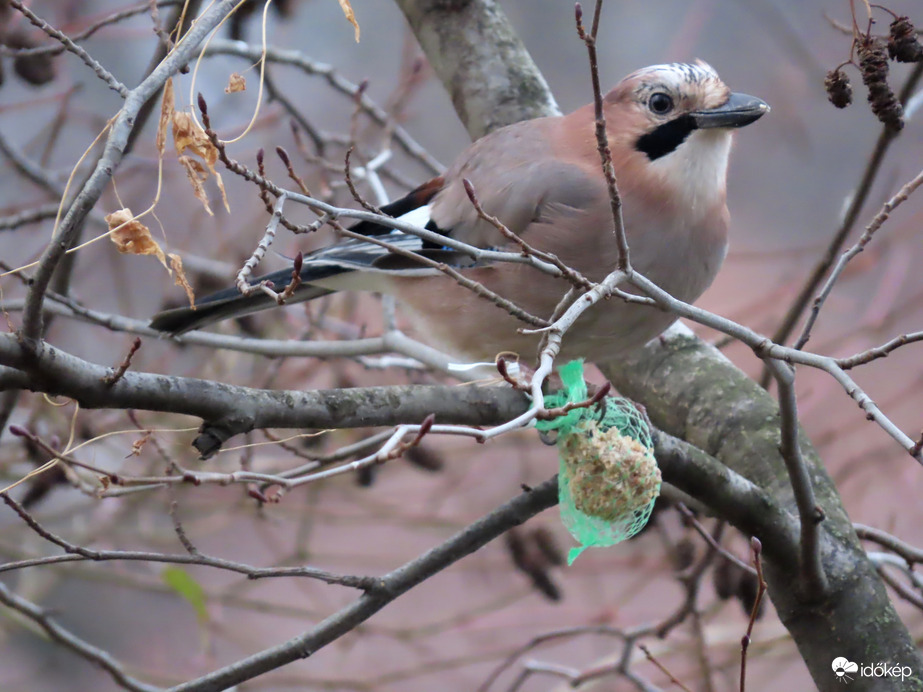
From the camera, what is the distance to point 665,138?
1.94m

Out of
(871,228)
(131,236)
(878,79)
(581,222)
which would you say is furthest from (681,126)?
(131,236)

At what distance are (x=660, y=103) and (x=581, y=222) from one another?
307mm

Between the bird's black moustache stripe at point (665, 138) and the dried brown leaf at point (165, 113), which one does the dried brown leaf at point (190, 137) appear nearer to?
the dried brown leaf at point (165, 113)

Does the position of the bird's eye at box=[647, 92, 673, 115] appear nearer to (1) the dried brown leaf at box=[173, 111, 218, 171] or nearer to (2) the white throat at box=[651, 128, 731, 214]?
(2) the white throat at box=[651, 128, 731, 214]

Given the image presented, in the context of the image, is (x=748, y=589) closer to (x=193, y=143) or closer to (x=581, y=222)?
(x=581, y=222)

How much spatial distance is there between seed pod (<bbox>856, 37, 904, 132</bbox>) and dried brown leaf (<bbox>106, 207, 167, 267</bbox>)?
1009 mm

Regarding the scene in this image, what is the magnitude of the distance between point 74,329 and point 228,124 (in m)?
1.18

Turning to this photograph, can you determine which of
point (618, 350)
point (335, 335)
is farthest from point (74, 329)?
point (618, 350)

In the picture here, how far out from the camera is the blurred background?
2.77m

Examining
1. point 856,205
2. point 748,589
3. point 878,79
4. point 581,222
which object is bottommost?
point 748,589

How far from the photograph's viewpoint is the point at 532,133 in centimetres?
208

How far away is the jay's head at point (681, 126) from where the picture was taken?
73.4 inches

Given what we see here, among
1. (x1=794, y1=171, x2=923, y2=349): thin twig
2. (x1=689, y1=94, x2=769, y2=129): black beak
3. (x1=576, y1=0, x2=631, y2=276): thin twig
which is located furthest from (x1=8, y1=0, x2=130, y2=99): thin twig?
(x1=689, y1=94, x2=769, y2=129): black beak

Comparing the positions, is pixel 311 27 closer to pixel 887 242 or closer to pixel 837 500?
pixel 887 242
